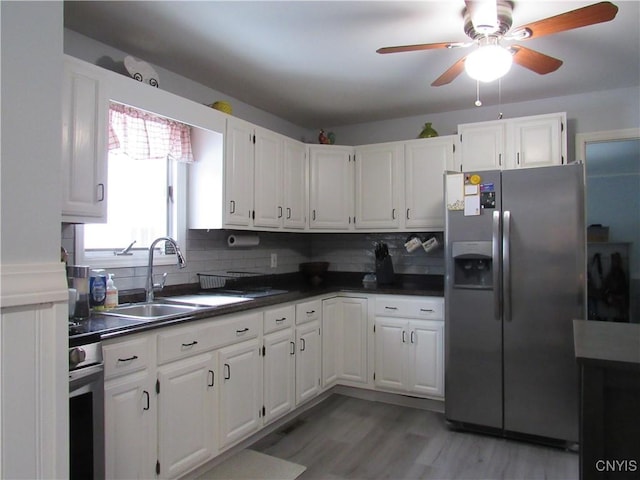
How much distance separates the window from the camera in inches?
96.9

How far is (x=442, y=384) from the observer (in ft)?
10.7

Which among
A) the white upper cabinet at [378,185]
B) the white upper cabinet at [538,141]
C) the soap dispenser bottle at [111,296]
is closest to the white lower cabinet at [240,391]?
the soap dispenser bottle at [111,296]

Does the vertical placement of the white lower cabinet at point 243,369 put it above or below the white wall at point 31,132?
below

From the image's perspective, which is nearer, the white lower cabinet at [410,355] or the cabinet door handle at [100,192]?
the cabinet door handle at [100,192]

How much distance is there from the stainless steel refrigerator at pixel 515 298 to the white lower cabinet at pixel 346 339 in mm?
744

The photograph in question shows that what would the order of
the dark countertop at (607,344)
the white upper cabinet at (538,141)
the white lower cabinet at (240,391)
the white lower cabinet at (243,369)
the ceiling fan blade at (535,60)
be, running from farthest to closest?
the white upper cabinet at (538,141), the white lower cabinet at (240,391), the ceiling fan blade at (535,60), the white lower cabinet at (243,369), the dark countertop at (607,344)

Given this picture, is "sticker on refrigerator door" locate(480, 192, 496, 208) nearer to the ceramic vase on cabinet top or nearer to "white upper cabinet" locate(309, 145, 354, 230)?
the ceramic vase on cabinet top

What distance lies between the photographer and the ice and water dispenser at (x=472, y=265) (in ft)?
9.57

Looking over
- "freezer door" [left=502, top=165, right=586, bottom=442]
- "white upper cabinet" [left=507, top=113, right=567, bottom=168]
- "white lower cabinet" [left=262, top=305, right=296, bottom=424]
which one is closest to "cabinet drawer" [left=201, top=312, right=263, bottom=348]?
"white lower cabinet" [left=262, top=305, right=296, bottom=424]

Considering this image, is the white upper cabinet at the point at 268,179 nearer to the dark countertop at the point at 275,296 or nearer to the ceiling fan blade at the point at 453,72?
the dark countertop at the point at 275,296

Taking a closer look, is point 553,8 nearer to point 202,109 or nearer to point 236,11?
point 236,11

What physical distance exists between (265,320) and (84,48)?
1.86m

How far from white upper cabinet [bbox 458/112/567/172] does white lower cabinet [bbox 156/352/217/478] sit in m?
2.50

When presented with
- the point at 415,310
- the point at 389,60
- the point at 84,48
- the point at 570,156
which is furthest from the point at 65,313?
the point at 570,156
